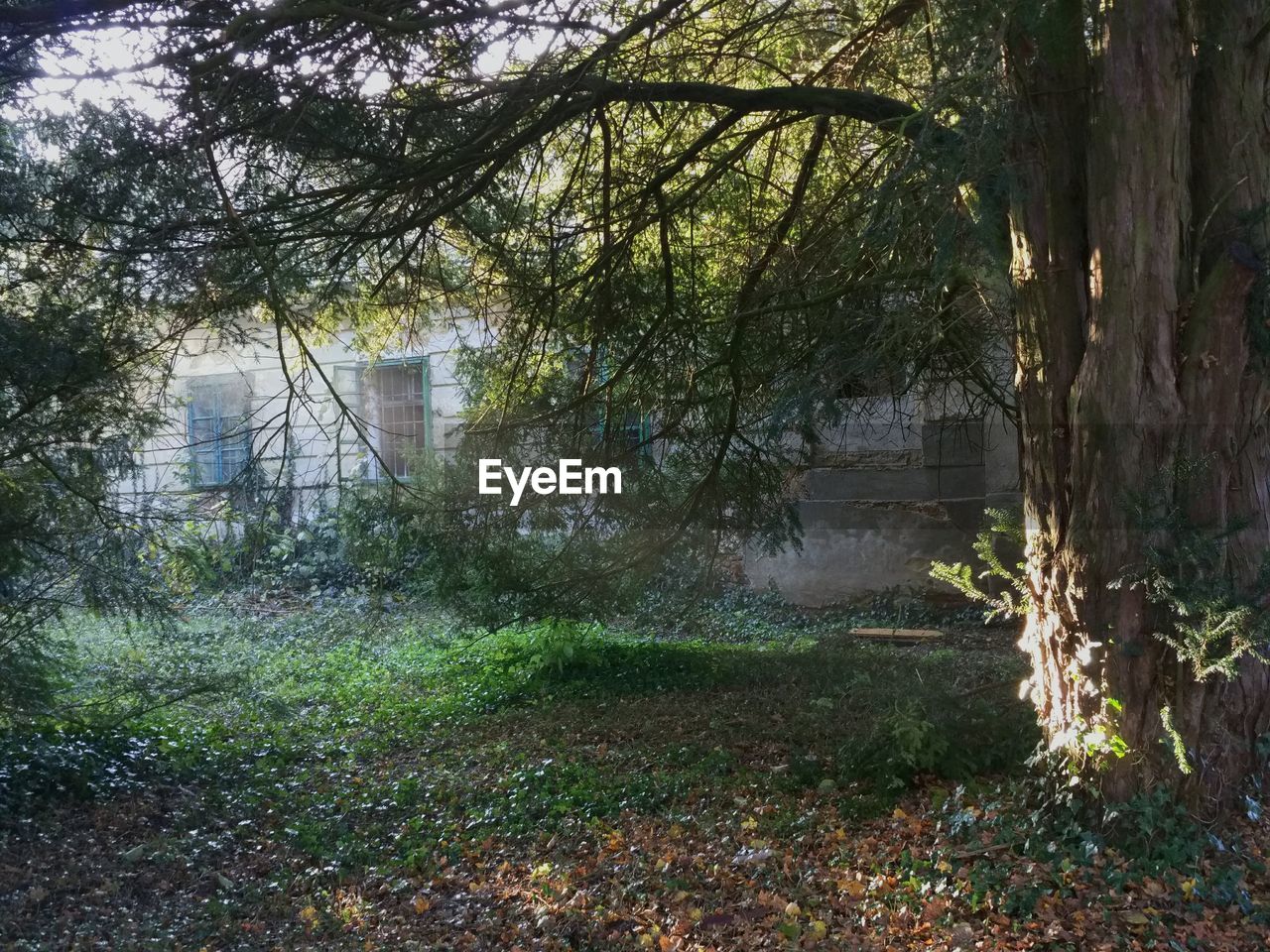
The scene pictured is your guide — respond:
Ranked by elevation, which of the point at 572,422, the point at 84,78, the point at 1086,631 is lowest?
the point at 1086,631

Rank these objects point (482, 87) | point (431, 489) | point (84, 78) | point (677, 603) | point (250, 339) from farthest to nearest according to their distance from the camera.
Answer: point (677, 603) < point (431, 489) < point (250, 339) < point (482, 87) < point (84, 78)

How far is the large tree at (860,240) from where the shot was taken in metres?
4.02

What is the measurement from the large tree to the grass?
4.58 feet

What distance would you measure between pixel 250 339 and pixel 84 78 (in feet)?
6.26

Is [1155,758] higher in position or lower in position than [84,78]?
lower

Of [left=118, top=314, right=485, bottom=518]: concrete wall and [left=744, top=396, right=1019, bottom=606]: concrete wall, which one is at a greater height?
[left=118, top=314, right=485, bottom=518]: concrete wall

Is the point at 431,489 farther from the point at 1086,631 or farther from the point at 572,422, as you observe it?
the point at 1086,631

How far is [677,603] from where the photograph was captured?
8609 millimetres

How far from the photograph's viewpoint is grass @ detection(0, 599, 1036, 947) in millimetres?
5055

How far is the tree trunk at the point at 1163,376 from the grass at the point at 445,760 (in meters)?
1.03

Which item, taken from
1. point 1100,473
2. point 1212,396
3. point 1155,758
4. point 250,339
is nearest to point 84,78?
point 250,339

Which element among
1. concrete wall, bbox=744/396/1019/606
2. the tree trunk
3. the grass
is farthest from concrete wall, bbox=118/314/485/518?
concrete wall, bbox=744/396/1019/606

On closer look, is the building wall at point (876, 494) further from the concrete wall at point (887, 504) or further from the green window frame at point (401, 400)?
the green window frame at point (401, 400)

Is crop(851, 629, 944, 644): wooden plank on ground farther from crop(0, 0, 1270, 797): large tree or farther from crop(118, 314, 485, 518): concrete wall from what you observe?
crop(118, 314, 485, 518): concrete wall
